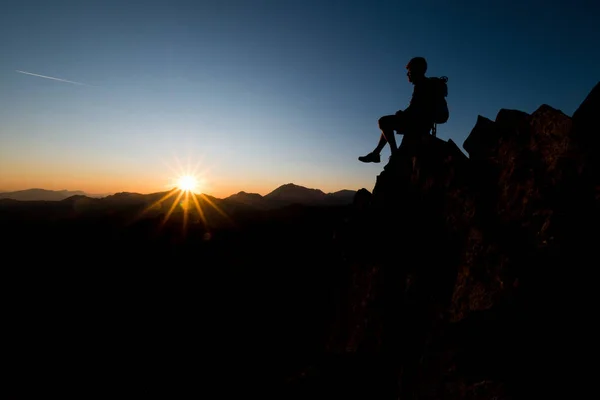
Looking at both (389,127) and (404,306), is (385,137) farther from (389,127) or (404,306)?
(404,306)

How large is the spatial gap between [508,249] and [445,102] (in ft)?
21.7

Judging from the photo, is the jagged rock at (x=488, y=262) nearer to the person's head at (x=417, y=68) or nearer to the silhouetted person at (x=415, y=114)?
the silhouetted person at (x=415, y=114)

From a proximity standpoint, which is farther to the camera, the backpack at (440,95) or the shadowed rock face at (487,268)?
the backpack at (440,95)

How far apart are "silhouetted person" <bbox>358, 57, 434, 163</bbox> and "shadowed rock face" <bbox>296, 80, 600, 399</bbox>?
1.47 metres

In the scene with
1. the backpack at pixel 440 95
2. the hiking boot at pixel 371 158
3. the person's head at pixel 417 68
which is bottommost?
the hiking boot at pixel 371 158

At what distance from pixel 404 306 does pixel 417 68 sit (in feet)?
27.6

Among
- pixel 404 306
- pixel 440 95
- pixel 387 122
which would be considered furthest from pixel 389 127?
pixel 404 306

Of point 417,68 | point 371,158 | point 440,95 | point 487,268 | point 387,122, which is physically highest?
point 417,68

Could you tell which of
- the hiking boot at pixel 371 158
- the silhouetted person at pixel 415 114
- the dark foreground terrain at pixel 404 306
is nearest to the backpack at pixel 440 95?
the silhouetted person at pixel 415 114

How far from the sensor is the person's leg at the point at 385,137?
11.2 m

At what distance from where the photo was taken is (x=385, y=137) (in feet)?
37.6

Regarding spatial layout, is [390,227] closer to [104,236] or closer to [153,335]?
[153,335]

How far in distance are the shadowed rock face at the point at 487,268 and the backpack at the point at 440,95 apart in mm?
1599

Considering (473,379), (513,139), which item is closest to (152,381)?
(473,379)
